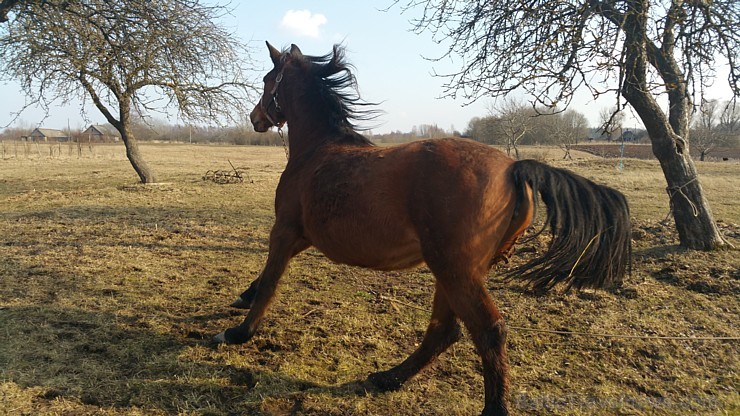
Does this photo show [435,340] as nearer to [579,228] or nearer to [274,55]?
[579,228]

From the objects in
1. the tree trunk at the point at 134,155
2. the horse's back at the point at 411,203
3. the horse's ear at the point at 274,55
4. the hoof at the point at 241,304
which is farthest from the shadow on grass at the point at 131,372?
the tree trunk at the point at 134,155

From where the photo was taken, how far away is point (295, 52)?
14.1ft

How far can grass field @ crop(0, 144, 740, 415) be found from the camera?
8.76 feet

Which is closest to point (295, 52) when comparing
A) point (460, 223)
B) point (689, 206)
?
point (460, 223)

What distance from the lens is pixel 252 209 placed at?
973 centimetres

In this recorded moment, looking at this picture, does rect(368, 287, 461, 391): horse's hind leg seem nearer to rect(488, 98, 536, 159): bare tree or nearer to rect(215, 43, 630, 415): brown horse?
rect(215, 43, 630, 415): brown horse

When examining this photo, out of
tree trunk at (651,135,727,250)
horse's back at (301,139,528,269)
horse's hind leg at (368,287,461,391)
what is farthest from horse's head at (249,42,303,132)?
tree trunk at (651,135,727,250)

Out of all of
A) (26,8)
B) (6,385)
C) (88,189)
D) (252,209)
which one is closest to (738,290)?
(6,385)

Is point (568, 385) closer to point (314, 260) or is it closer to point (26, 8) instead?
point (314, 260)

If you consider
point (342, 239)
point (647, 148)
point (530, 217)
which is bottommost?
point (342, 239)

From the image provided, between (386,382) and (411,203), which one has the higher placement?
(411,203)

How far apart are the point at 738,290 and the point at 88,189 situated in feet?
48.8

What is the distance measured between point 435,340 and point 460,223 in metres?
1.07

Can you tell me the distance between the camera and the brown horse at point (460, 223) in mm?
2400
